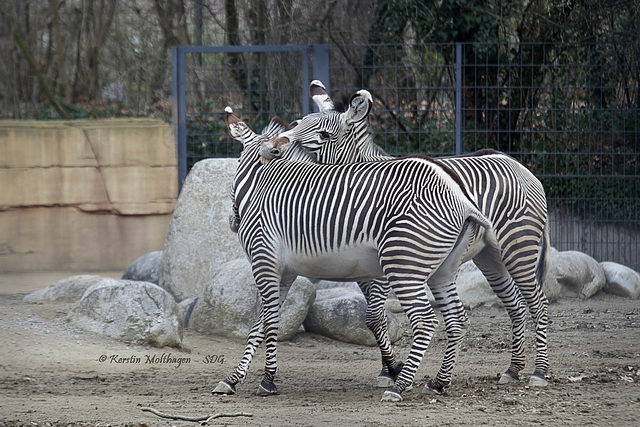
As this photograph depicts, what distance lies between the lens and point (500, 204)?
521 cm

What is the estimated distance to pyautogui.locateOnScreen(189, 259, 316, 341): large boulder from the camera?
6676mm

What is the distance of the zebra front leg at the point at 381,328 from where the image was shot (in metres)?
5.47

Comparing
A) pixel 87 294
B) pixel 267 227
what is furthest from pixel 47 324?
pixel 267 227

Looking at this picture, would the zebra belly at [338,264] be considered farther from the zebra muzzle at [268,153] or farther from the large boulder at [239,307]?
the large boulder at [239,307]

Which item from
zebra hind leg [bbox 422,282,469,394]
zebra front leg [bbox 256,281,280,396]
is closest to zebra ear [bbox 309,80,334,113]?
zebra front leg [bbox 256,281,280,396]

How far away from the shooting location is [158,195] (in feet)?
31.9

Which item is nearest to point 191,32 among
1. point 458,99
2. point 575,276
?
point 458,99

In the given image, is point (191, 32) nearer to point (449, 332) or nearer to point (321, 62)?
point (321, 62)

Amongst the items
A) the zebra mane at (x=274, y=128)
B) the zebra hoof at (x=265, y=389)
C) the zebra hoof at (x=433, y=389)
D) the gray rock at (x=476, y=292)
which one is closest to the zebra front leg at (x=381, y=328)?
the zebra hoof at (x=433, y=389)

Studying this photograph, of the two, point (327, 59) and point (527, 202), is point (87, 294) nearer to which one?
point (527, 202)

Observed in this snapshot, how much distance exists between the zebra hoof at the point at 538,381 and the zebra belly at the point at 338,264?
1248 mm

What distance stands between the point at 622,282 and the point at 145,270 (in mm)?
5371

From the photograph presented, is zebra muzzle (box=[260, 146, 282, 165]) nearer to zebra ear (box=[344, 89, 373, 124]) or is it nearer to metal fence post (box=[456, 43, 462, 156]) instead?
zebra ear (box=[344, 89, 373, 124])

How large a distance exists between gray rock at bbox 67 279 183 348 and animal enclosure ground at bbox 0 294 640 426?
3.9 inches
